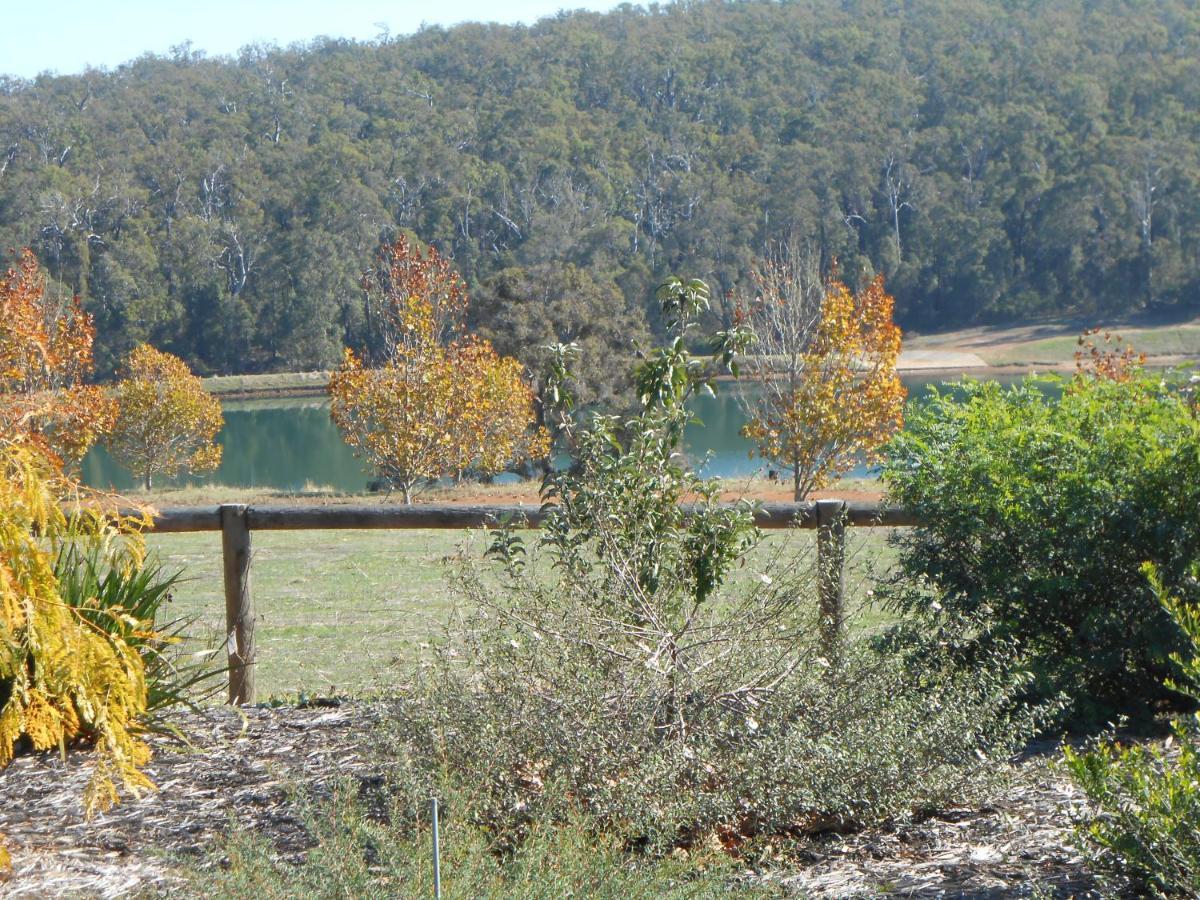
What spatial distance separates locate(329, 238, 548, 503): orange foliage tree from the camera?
1152 inches

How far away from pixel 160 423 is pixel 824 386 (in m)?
21.9

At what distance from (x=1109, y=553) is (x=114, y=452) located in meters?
A: 38.0

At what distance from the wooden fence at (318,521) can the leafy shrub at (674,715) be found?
2.95ft

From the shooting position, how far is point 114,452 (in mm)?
39094

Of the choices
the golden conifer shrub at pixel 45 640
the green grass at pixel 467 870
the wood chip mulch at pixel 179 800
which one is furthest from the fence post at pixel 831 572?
the golden conifer shrub at pixel 45 640

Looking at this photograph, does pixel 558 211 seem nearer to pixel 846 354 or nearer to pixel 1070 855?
pixel 846 354

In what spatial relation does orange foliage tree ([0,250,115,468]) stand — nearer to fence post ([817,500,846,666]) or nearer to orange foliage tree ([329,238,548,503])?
orange foliage tree ([329,238,548,503])

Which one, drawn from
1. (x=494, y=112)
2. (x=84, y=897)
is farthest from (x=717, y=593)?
(x=494, y=112)

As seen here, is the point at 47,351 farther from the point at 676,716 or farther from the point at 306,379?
the point at 306,379

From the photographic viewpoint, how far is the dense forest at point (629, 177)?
239 ft

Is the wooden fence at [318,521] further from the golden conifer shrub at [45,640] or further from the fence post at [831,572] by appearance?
the golden conifer shrub at [45,640]

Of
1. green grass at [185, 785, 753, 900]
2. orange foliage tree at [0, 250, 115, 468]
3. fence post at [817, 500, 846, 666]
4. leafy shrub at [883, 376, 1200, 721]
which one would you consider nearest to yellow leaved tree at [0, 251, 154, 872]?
green grass at [185, 785, 753, 900]

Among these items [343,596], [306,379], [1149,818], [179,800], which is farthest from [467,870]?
[306,379]

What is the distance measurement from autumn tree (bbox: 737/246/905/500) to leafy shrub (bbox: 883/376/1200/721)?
18856mm
